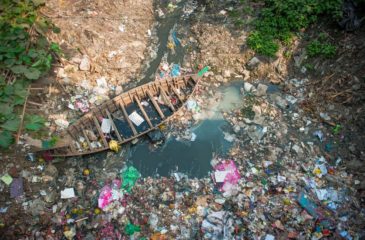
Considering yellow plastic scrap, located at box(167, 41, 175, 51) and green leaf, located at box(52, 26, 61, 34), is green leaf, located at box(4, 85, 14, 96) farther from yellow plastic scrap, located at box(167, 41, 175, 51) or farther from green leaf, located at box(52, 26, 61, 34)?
yellow plastic scrap, located at box(167, 41, 175, 51)

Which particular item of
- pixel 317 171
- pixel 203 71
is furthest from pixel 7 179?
pixel 317 171

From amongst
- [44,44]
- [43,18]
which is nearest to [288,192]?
[44,44]

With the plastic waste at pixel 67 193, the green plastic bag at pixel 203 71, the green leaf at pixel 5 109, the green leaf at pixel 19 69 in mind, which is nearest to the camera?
the plastic waste at pixel 67 193

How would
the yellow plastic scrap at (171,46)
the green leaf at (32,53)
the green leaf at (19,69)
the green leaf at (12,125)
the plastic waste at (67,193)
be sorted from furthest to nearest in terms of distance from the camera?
the yellow plastic scrap at (171,46) < the green leaf at (32,53) < the green leaf at (19,69) < the green leaf at (12,125) < the plastic waste at (67,193)

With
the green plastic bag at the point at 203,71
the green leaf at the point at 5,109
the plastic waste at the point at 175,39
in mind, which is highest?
the plastic waste at the point at 175,39

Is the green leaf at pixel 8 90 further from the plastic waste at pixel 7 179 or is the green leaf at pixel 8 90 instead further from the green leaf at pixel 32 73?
the plastic waste at pixel 7 179

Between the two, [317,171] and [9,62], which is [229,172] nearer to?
[317,171]

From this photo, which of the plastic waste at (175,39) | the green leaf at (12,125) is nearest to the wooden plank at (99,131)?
the green leaf at (12,125)
